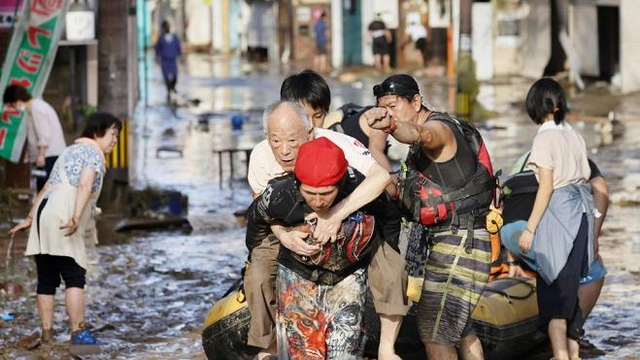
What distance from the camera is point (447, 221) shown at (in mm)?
7066

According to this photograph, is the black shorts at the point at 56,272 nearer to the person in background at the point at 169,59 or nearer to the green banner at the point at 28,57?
the green banner at the point at 28,57

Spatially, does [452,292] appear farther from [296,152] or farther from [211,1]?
[211,1]

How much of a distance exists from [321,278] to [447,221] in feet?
3.46

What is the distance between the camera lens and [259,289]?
6.83 meters

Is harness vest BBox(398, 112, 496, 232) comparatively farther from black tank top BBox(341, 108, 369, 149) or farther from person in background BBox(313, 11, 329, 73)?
person in background BBox(313, 11, 329, 73)

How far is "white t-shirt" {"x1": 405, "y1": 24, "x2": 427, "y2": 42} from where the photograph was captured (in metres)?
40.6

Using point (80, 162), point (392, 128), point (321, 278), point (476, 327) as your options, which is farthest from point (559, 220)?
point (80, 162)

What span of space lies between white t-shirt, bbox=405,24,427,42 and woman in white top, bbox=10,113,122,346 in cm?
3137

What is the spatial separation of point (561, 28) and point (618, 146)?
505 inches

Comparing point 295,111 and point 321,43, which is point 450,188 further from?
point 321,43

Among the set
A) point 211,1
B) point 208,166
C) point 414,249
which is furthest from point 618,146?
point 211,1

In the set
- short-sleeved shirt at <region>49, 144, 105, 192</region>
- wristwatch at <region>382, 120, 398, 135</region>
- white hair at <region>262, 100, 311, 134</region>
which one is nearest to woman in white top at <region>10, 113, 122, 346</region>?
short-sleeved shirt at <region>49, 144, 105, 192</region>

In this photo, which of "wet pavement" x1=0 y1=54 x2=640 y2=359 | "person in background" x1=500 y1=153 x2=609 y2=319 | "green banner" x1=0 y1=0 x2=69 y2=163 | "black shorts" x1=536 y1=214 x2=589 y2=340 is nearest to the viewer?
"black shorts" x1=536 y1=214 x2=589 y2=340

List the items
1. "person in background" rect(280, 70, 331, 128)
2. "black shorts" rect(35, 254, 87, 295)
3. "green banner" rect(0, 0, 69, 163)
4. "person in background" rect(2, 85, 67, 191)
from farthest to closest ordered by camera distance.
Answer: "green banner" rect(0, 0, 69, 163) → "person in background" rect(2, 85, 67, 191) → "black shorts" rect(35, 254, 87, 295) → "person in background" rect(280, 70, 331, 128)
